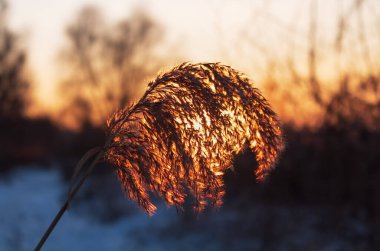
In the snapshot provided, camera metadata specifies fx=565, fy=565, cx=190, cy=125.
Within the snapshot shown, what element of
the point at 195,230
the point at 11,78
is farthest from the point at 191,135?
the point at 11,78

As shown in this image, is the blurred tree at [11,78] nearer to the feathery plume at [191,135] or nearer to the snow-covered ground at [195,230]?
the snow-covered ground at [195,230]

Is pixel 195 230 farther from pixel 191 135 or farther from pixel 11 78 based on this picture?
pixel 11 78


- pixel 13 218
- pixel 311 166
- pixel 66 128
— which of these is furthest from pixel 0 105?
pixel 311 166

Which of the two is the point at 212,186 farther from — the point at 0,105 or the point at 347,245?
the point at 0,105

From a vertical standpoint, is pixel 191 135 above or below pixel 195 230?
below

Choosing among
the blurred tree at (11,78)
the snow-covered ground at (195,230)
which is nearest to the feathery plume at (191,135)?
the snow-covered ground at (195,230)

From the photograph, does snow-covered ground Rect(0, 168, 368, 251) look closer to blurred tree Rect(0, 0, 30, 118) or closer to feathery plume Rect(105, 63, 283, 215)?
feathery plume Rect(105, 63, 283, 215)
